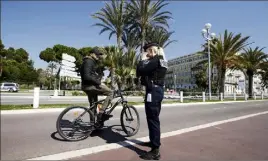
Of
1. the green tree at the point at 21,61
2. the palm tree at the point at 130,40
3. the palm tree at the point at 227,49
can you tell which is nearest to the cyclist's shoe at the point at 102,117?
the palm tree at the point at 227,49

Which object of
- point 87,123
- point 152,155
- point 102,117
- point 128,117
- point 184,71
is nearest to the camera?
point 152,155

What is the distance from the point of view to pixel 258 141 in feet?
20.5

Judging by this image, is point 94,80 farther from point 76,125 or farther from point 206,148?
point 206,148

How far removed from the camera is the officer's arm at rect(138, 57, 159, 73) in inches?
Result: 171

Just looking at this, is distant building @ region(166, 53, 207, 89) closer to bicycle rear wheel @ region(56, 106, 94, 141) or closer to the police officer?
bicycle rear wheel @ region(56, 106, 94, 141)

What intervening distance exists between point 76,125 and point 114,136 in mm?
964

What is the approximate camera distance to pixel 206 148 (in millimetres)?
→ 5273

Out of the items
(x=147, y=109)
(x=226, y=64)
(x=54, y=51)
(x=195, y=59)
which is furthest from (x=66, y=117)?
(x=195, y=59)

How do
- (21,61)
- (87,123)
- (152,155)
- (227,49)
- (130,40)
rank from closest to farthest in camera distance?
1. (152,155)
2. (87,123)
3. (227,49)
4. (130,40)
5. (21,61)

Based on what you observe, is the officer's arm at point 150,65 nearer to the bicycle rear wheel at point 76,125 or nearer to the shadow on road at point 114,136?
the shadow on road at point 114,136

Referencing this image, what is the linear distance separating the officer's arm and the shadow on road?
1425mm

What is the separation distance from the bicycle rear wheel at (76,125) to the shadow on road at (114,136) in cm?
20

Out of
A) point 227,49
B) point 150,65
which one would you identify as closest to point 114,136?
point 150,65

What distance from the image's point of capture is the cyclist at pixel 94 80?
5.51m
